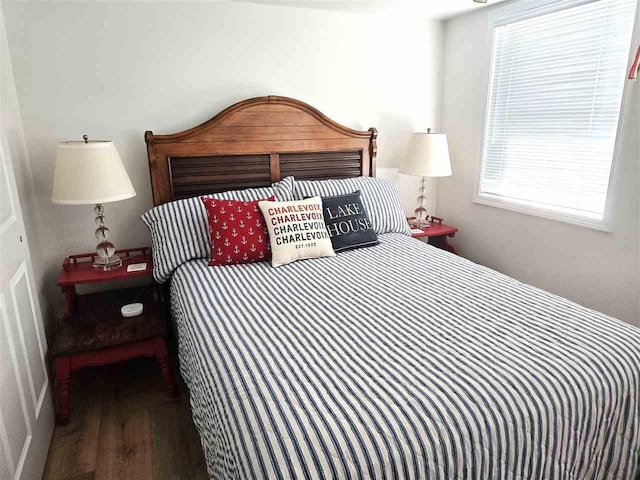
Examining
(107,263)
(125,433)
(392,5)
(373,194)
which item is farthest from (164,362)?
(392,5)

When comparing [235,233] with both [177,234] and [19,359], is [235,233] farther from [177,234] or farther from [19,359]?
[19,359]

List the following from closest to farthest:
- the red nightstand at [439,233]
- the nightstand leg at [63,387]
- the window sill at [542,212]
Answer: the nightstand leg at [63,387] < the window sill at [542,212] < the red nightstand at [439,233]

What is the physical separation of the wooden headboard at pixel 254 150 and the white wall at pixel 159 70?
0.11 meters

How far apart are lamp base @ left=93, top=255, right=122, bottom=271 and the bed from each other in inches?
21.7

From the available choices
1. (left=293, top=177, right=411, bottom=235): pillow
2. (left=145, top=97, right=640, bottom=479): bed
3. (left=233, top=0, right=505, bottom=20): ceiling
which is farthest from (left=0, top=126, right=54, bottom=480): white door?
(left=233, top=0, right=505, bottom=20): ceiling

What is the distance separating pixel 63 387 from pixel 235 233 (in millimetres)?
1054

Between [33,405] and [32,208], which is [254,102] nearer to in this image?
[32,208]

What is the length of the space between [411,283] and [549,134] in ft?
4.79

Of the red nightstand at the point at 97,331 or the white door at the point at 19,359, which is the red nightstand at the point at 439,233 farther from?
the white door at the point at 19,359

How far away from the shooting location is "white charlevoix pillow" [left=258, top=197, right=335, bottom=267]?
7.25 feet

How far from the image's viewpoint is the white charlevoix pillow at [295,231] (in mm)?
2211

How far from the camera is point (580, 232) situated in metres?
2.44

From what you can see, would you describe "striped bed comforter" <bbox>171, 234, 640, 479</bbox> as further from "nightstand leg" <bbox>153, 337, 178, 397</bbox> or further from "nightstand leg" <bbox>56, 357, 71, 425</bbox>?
"nightstand leg" <bbox>56, 357, 71, 425</bbox>

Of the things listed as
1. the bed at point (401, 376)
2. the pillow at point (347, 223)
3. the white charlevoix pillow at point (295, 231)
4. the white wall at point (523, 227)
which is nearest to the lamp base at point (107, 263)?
the bed at point (401, 376)
